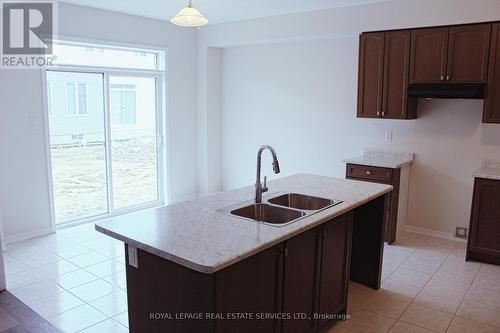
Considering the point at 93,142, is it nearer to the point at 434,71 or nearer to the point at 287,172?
the point at 287,172

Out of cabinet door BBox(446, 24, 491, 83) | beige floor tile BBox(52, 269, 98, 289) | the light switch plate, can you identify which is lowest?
beige floor tile BBox(52, 269, 98, 289)

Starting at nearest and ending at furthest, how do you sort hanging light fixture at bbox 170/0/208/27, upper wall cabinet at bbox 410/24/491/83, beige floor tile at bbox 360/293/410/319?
beige floor tile at bbox 360/293/410/319 → hanging light fixture at bbox 170/0/208/27 → upper wall cabinet at bbox 410/24/491/83

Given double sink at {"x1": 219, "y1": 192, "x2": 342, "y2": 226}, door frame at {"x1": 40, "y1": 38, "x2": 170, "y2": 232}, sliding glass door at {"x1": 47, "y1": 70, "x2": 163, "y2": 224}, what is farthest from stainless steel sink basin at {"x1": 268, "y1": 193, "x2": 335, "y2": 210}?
sliding glass door at {"x1": 47, "y1": 70, "x2": 163, "y2": 224}

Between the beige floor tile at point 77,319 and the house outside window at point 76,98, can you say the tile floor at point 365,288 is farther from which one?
the house outside window at point 76,98

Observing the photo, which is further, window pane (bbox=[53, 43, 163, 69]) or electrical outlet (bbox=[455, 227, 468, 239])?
window pane (bbox=[53, 43, 163, 69])

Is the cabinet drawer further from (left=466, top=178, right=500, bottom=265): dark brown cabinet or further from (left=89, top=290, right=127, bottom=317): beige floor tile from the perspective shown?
(left=89, top=290, right=127, bottom=317): beige floor tile

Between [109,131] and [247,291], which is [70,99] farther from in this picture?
[247,291]

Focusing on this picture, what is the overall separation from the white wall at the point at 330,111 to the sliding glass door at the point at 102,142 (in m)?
1.01

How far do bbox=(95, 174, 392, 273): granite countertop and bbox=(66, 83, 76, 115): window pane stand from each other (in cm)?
304

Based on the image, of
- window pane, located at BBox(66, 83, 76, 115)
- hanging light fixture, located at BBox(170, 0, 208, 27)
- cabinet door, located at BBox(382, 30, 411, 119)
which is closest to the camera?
hanging light fixture, located at BBox(170, 0, 208, 27)

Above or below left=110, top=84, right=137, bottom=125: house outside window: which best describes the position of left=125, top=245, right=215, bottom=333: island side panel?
below

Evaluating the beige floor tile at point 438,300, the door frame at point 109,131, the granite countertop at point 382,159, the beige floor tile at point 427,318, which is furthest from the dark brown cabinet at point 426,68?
the door frame at point 109,131

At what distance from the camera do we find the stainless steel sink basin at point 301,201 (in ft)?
9.68

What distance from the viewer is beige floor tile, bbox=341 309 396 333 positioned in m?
2.92
